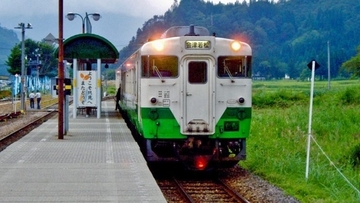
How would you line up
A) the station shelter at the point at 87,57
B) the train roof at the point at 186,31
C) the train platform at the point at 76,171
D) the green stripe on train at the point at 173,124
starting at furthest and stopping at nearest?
1. the station shelter at the point at 87,57
2. the train roof at the point at 186,31
3. the green stripe on train at the point at 173,124
4. the train platform at the point at 76,171

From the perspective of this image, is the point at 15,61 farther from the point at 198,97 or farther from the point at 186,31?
the point at 198,97

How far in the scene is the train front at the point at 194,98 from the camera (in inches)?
514

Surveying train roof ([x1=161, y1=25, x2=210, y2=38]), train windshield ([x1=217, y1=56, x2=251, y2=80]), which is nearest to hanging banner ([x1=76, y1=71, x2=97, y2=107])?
train roof ([x1=161, y1=25, x2=210, y2=38])

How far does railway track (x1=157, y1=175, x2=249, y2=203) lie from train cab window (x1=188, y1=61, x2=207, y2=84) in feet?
6.82

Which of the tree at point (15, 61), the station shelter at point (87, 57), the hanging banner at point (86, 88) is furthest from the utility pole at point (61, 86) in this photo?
the tree at point (15, 61)

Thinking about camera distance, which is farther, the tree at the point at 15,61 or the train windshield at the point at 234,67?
the tree at the point at 15,61

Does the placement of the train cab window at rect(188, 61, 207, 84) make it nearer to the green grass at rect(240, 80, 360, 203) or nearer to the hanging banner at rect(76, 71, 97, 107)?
the green grass at rect(240, 80, 360, 203)

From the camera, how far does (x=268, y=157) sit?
A: 16344 millimetres

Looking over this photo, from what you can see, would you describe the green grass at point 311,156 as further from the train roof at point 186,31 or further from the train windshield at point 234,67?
the train roof at point 186,31

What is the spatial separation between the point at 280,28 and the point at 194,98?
119 meters

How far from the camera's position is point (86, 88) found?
81.9ft

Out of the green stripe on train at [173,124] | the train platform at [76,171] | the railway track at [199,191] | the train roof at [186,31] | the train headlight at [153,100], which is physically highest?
the train roof at [186,31]

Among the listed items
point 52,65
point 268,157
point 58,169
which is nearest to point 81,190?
point 58,169

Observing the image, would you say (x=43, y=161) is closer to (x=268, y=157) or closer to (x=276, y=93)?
(x=268, y=157)
